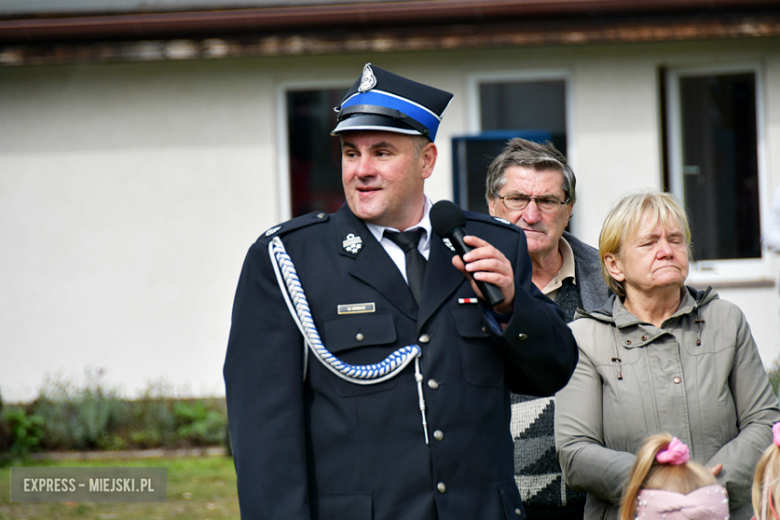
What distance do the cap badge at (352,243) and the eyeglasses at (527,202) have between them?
1.08 m

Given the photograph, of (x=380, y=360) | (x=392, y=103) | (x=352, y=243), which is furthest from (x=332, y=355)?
(x=392, y=103)

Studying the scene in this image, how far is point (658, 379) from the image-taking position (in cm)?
273

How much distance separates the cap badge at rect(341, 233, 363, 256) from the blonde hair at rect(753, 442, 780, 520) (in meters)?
1.31

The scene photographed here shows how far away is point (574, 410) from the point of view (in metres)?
2.76

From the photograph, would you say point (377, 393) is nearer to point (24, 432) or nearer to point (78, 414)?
point (78, 414)

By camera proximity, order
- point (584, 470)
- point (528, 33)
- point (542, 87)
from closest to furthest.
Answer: point (584, 470)
point (528, 33)
point (542, 87)

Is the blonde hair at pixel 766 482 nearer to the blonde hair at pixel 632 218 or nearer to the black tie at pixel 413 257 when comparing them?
the blonde hair at pixel 632 218

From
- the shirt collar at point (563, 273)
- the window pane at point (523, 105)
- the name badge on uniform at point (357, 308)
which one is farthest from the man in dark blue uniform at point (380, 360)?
the window pane at point (523, 105)

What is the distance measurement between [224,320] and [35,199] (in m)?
2.21

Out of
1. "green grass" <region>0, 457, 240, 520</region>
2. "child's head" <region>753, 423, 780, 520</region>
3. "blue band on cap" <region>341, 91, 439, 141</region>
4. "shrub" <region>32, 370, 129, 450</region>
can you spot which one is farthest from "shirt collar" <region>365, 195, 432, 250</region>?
"shrub" <region>32, 370, 129, 450</region>

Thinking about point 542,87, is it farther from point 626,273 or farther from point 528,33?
point 626,273

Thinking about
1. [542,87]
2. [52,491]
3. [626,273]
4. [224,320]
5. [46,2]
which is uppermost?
[46,2]

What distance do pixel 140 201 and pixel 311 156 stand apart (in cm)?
171

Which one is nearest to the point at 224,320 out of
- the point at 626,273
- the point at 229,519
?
the point at 229,519
